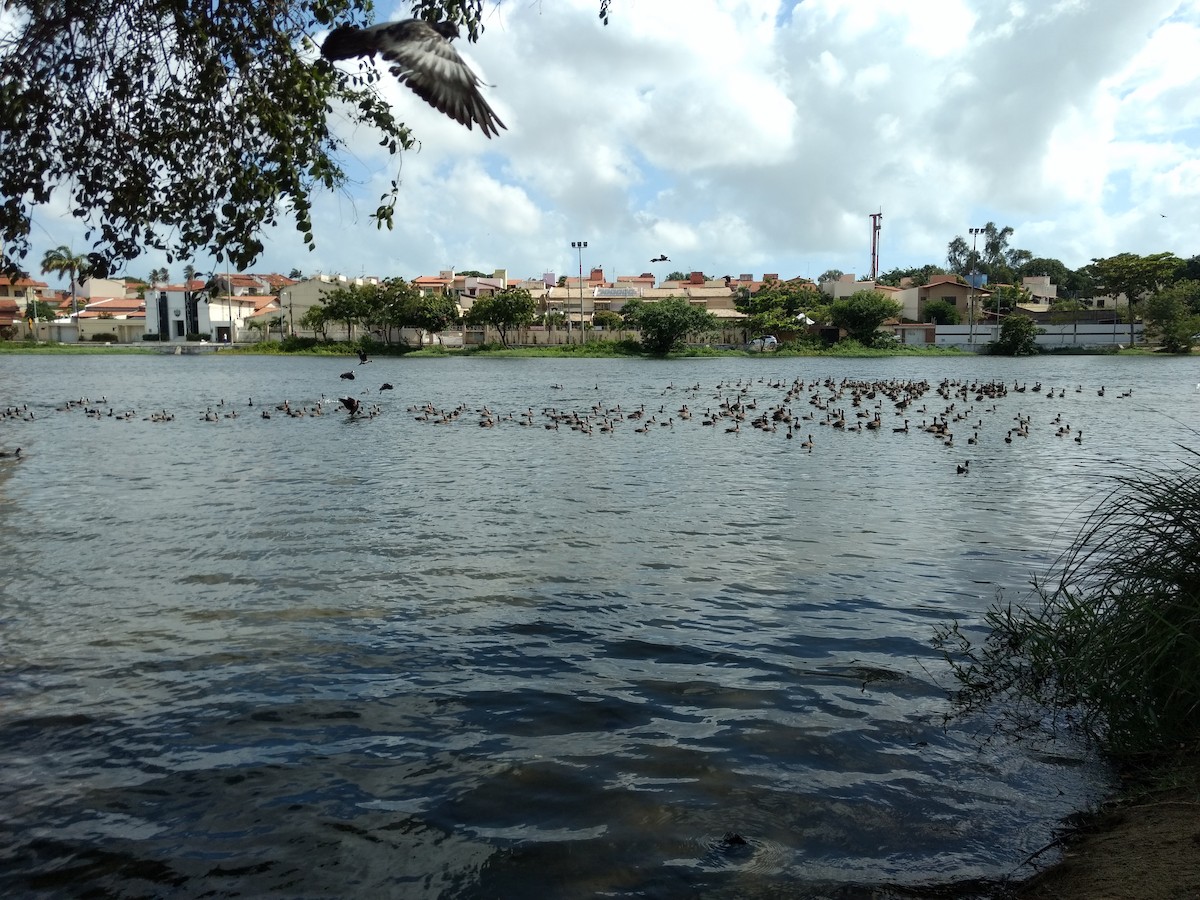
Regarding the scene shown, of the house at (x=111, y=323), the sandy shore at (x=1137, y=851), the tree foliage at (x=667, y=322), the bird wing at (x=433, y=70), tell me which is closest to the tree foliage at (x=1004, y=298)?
the tree foliage at (x=667, y=322)

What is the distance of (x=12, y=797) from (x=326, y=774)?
1.76 meters

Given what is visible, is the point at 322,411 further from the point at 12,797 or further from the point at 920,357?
the point at 920,357

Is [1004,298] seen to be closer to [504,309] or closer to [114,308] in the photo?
[504,309]

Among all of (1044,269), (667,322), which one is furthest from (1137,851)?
(1044,269)

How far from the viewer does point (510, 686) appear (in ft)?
23.0

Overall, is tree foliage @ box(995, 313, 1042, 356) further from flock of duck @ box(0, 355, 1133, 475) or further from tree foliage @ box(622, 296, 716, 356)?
flock of duck @ box(0, 355, 1133, 475)

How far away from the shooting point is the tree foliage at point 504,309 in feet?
299

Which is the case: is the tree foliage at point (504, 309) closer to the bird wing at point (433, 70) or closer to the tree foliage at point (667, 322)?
the tree foliage at point (667, 322)

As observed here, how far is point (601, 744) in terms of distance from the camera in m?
6.04

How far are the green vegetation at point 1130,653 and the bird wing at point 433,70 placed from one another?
456 centimetres

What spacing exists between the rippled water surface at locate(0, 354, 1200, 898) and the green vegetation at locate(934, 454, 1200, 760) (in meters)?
0.34

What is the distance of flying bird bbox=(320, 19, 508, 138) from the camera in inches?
186

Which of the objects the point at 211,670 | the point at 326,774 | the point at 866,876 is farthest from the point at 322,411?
the point at 866,876

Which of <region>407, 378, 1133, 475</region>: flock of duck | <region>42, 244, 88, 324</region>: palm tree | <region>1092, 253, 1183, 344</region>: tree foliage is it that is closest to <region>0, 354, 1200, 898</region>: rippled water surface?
<region>42, 244, 88, 324</region>: palm tree
